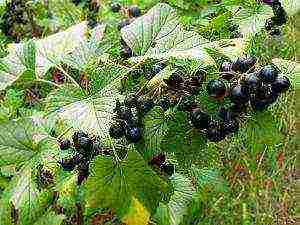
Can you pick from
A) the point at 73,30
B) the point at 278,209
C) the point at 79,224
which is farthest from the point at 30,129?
the point at 278,209

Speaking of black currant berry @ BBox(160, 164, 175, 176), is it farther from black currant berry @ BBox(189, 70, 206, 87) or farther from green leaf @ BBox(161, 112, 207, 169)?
black currant berry @ BBox(189, 70, 206, 87)

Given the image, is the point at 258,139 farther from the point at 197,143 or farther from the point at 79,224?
the point at 79,224

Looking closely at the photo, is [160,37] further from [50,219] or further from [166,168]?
[50,219]

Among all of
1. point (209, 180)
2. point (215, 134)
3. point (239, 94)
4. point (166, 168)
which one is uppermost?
point (239, 94)

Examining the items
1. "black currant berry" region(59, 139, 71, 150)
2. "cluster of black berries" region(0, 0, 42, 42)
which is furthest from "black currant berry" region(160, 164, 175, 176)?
"cluster of black berries" region(0, 0, 42, 42)

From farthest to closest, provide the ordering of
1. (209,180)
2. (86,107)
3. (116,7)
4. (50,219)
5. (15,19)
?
1. (116,7)
2. (15,19)
3. (209,180)
4. (50,219)
5. (86,107)

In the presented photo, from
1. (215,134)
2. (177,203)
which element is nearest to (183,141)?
(215,134)
